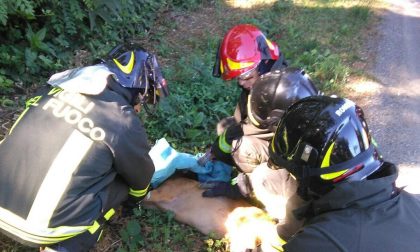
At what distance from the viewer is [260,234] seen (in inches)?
134

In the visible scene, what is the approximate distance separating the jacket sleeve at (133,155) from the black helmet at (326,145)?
95 centimetres

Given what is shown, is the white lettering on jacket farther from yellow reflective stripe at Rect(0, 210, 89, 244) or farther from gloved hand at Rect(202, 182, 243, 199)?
gloved hand at Rect(202, 182, 243, 199)

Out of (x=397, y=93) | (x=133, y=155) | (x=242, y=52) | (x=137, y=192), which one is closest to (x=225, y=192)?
(x=137, y=192)

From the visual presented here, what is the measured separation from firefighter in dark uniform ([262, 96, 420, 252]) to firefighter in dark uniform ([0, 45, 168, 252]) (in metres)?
1.00

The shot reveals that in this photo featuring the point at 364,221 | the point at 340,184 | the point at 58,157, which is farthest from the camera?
the point at 58,157

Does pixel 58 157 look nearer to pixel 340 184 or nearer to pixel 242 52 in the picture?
pixel 340 184

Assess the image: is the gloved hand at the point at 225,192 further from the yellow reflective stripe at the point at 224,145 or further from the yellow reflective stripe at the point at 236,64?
the yellow reflective stripe at the point at 236,64

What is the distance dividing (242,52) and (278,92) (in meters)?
0.72

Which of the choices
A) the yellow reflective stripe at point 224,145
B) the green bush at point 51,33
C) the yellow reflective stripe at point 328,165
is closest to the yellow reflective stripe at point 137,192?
the yellow reflective stripe at point 224,145

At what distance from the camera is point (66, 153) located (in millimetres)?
2412

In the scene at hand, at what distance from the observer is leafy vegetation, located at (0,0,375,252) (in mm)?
3625

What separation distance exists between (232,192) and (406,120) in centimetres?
276

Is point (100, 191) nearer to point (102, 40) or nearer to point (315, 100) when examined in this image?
point (315, 100)

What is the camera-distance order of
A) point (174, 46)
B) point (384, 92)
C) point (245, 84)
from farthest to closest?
point (174, 46), point (384, 92), point (245, 84)
